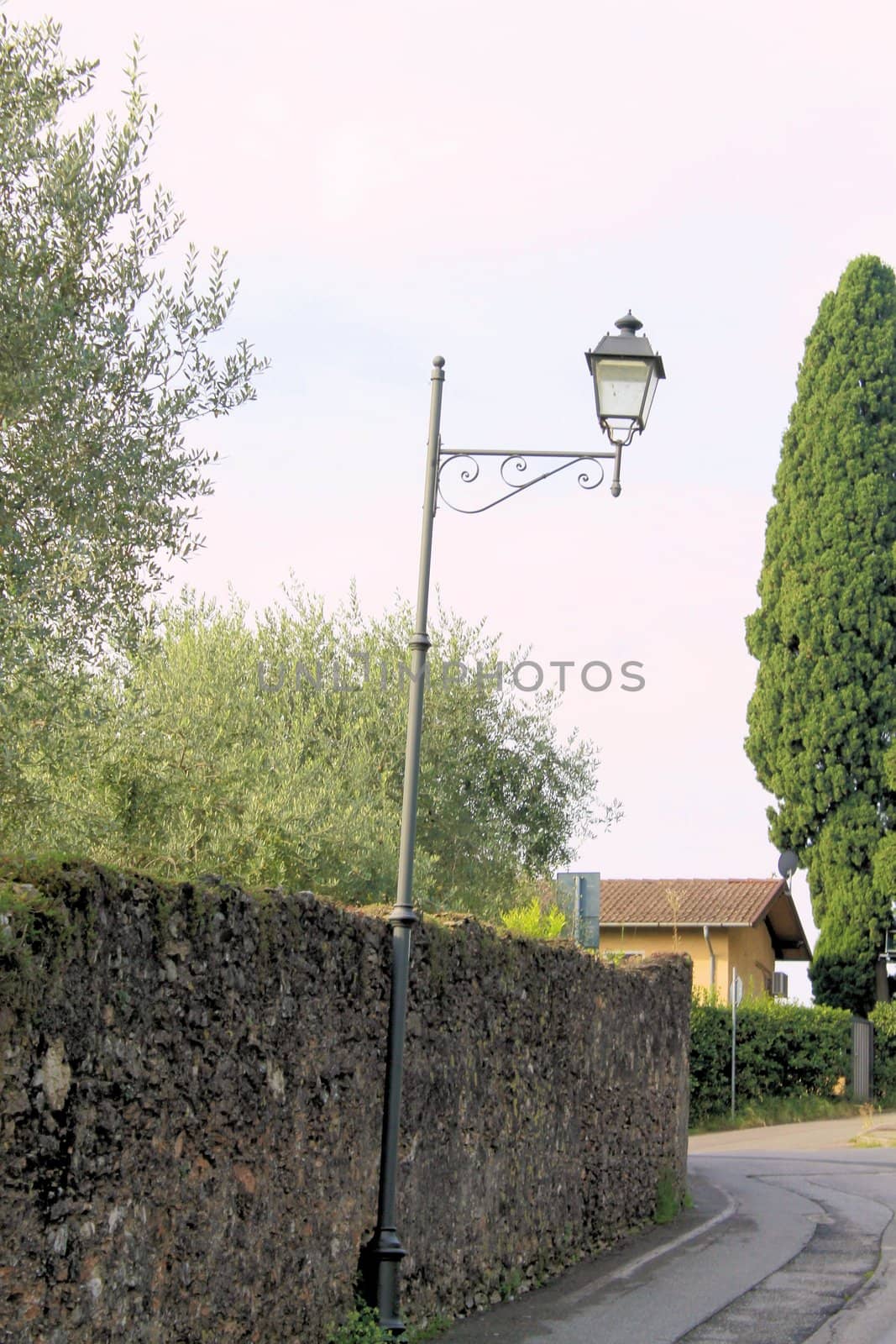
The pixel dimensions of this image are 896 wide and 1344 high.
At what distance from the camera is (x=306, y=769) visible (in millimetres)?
16516

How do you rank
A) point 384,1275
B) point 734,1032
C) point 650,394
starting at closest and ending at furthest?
point 384,1275 < point 650,394 < point 734,1032

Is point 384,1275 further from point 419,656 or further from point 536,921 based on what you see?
point 536,921

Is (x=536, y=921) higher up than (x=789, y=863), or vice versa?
(x=789, y=863)

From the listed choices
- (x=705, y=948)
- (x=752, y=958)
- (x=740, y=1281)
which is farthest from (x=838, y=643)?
(x=740, y=1281)

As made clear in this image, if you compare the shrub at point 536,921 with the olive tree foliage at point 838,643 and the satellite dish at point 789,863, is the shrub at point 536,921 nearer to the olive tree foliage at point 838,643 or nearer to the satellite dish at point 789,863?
the olive tree foliage at point 838,643

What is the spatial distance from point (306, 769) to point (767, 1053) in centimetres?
2009

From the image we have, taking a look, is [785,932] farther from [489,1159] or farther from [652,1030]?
[489,1159]

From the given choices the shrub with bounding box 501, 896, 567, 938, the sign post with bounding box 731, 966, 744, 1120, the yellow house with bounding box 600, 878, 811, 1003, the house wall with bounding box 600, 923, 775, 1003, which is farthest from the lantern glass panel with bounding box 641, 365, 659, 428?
the house wall with bounding box 600, 923, 775, 1003

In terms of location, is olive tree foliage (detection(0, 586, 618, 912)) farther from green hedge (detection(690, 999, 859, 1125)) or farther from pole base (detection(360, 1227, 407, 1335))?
green hedge (detection(690, 999, 859, 1125))

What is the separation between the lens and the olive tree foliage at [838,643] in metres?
38.2

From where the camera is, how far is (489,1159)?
10.4m

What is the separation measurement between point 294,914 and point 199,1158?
1452mm

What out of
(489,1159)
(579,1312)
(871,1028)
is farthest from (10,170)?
(871,1028)

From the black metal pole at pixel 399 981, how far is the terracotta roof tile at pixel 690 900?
103 feet
